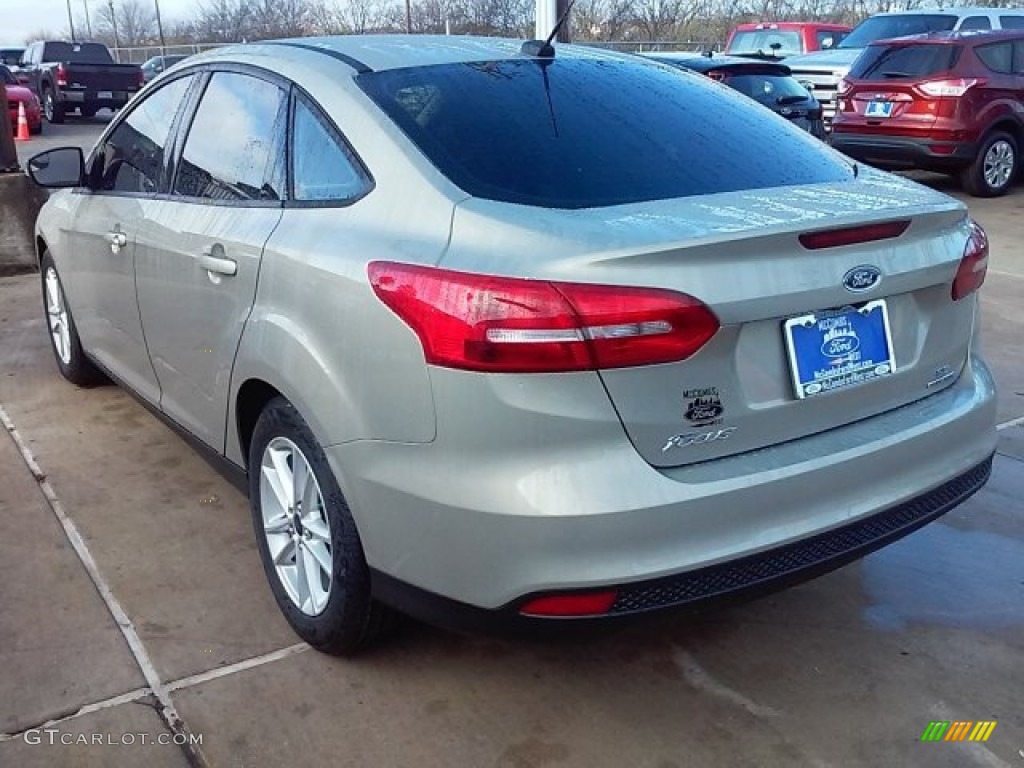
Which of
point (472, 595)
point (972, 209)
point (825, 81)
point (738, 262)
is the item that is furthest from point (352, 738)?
point (825, 81)

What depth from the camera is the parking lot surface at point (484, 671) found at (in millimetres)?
2541

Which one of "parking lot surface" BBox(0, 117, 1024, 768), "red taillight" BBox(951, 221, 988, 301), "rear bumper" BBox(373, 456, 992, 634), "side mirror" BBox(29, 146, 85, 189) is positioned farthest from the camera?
"side mirror" BBox(29, 146, 85, 189)

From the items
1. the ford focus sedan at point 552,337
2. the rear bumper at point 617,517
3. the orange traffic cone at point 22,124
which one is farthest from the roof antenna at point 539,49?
the orange traffic cone at point 22,124

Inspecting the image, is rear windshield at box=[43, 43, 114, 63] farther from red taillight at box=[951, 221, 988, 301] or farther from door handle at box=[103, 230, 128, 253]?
red taillight at box=[951, 221, 988, 301]

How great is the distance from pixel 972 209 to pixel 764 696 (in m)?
9.46

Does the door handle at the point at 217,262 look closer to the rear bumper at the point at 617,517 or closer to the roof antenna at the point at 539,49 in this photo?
the rear bumper at the point at 617,517

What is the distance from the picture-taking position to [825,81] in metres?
15.3

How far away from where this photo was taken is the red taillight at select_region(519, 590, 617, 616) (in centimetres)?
221

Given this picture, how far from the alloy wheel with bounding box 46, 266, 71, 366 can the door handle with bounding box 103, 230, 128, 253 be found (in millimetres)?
1094

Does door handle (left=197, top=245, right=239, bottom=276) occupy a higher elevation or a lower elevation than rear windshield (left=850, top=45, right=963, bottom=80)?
lower

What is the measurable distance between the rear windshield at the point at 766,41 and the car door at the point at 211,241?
1689cm

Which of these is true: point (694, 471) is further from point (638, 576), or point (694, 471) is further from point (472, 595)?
point (472, 595)

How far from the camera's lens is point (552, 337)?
6.94 feet

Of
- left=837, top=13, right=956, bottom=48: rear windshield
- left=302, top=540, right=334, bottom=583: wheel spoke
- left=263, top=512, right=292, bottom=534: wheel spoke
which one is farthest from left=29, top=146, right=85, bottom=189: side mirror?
left=837, top=13, right=956, bottom=48: rear windshield
